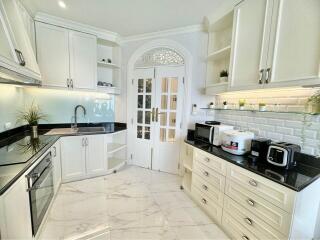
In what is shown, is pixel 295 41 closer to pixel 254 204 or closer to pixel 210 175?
pixel 254 204

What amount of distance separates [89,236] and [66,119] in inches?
108

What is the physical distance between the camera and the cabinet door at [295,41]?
119 centimetres

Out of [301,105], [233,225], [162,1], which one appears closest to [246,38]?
[301,105]

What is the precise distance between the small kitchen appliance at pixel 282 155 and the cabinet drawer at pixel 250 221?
0.51 metres

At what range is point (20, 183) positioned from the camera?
1.21m

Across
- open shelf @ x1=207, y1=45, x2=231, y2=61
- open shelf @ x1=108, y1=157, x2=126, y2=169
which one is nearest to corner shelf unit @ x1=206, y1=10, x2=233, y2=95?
open shelf @ x1=207, y1=45, x2=231, y2=61

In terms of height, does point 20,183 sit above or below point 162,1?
below

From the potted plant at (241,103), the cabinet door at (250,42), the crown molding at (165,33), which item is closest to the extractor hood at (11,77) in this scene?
the crown molding at (165,33)

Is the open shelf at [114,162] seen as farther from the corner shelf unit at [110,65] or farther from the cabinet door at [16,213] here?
the cabinet door at [16,213]

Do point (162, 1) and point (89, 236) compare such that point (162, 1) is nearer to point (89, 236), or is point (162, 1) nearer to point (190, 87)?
point (190, 87)

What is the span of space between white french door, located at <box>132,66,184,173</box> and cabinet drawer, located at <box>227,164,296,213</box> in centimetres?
145

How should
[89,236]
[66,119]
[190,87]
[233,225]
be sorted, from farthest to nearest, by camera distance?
[66,119]
[190,87]
[233,225]
[89,236]

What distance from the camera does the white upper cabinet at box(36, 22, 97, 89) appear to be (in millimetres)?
2442

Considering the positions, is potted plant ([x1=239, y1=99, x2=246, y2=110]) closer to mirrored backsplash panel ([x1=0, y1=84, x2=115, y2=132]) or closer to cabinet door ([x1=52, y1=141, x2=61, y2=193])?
mirrored backsplash panel ([x1=0, y1=84, x2=115, y2=132])
